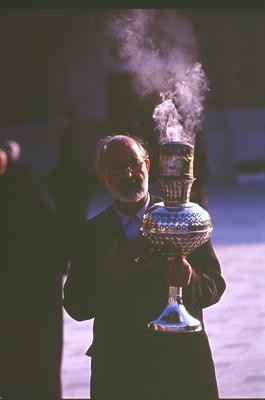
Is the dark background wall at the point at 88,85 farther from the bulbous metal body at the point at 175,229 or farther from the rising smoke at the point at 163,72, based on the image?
the bulbous metal body at the point at 175,229

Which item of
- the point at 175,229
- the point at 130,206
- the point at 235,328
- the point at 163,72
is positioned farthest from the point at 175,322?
the point at 235,328

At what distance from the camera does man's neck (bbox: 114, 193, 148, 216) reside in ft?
11.5

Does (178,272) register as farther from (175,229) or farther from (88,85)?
(88,85)

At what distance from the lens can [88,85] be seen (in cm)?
1917

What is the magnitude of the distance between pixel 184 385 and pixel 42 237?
1817mm

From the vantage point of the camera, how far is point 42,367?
527cm

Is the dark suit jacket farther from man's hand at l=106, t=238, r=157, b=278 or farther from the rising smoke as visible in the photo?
the rising smoke

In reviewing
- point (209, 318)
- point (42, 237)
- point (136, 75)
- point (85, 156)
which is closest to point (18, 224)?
point (42, 237)

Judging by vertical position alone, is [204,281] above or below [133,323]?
above

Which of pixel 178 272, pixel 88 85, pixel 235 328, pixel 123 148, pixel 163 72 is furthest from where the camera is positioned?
pixel 88 85

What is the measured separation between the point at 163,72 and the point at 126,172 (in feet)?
2.26

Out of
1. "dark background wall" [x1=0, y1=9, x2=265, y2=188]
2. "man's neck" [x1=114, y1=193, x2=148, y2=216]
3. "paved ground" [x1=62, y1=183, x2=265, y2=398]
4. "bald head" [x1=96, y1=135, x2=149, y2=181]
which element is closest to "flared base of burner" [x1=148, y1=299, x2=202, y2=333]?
"man's neck" [x1=114, y1=193, x2=148, y2=216]

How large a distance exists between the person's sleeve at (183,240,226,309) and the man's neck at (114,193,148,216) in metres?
0.24

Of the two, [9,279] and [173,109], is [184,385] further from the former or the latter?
[9,279]
